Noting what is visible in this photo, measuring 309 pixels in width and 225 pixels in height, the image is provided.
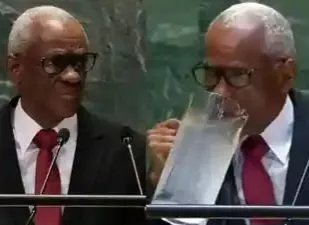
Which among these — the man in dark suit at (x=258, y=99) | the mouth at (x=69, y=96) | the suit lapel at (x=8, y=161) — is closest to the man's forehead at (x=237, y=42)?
the man in dark suit at (x=258, y=99)

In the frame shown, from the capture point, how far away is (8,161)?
1.48m

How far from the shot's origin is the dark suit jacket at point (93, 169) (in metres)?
1.43

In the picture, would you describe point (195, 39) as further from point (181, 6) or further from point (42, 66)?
point (42, 66)

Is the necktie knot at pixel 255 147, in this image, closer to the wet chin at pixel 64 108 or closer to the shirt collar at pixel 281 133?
the shirt collar at pixel 281 133

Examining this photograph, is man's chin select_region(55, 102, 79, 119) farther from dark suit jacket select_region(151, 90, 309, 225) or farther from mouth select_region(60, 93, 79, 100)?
dark suit jacket select_region(151, 90, 309, 225)

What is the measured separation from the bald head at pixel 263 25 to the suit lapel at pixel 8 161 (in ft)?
1.14

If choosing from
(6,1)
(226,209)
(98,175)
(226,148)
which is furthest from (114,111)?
(226,209)

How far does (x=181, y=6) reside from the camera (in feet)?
5.07

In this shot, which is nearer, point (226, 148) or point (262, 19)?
point (226, 148)

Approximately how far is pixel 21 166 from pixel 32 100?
103 mm

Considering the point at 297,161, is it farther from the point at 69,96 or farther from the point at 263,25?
the point at 69,96

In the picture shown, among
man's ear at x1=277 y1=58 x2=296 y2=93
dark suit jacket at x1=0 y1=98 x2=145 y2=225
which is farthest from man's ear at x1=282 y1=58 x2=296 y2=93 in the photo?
dark suit jacket at x1=0 y1=98 x2=145 y2=225

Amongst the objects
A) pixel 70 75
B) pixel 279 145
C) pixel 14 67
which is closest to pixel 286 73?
pixel 279 145

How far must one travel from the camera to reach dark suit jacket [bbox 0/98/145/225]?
143 centimetres
